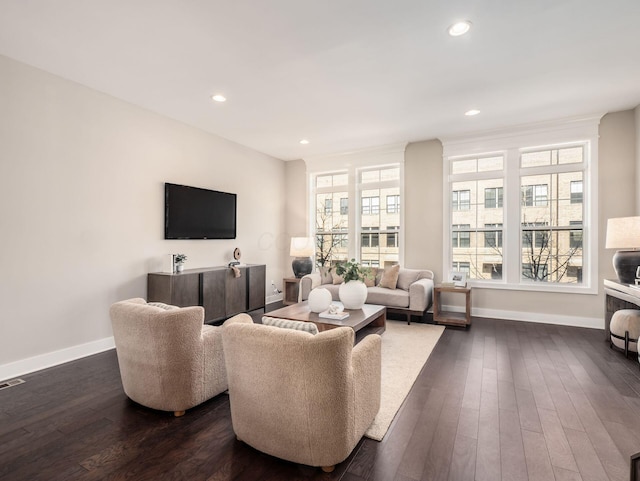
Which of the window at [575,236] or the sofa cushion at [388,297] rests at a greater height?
the window at [575,236]

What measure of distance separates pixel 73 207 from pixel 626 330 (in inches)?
235

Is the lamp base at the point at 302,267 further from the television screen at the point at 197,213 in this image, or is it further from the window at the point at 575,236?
the window at the point at 575,236

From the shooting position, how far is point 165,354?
2250 mm

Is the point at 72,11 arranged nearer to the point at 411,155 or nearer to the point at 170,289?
the point at 170,289

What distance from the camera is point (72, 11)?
2436mm

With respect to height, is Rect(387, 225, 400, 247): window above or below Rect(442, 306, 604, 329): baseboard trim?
above

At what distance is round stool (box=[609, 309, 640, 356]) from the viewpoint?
11.3ft

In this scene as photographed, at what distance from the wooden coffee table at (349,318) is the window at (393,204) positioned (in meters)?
2.29

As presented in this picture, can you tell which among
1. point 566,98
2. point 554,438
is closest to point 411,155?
point 566,98

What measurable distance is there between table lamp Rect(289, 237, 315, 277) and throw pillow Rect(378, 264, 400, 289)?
1393 mm

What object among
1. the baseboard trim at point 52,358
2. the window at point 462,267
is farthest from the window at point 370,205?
the baseboard trim at point 52,358

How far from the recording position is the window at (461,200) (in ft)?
17.9

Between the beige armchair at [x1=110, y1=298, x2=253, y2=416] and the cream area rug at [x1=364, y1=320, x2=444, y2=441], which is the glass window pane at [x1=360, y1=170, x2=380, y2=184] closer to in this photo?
the cream area rug at [x1=364, y1=320, x2=444, y2=441]

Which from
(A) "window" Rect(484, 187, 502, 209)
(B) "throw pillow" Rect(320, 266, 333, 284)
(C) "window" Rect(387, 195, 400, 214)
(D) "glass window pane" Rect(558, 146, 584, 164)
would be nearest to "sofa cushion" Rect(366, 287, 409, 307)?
(B) "throw pillow" Rect(320, 266, 333, 284)
